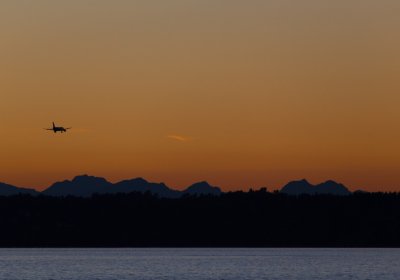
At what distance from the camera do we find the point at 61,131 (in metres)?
192
